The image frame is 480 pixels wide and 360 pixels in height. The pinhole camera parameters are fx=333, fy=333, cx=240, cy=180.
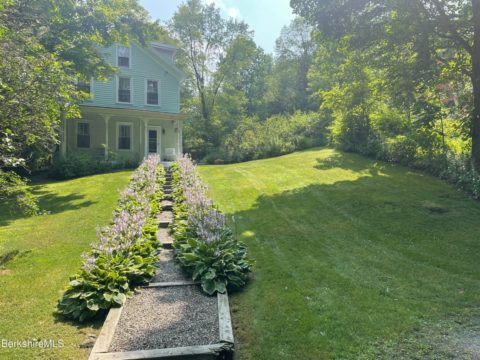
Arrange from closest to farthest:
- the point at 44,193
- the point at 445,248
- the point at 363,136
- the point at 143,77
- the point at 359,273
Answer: the point at 359,273 < the point at 445,248 < the point at 44,193 < the point at 363,136 < the point at 143,77

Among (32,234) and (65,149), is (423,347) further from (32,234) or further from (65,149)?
(65,149)

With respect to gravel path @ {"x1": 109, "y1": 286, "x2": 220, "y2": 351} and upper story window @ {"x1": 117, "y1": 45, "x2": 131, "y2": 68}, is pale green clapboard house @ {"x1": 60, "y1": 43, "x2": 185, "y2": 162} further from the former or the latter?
gravel path @ {"x1": 109, "y1": 286, "x2": 220, "y2": 351}

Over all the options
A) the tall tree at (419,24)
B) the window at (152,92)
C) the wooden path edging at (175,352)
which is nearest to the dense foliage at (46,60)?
the wooden path edging at (175,352)

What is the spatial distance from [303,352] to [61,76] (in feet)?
26.9

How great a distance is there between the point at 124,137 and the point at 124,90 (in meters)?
2.96

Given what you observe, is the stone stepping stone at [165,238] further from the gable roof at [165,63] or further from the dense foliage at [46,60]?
the gable roof at [165,63]

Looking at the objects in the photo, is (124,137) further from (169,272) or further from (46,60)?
(169,272)

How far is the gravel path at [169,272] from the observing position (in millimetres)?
5336

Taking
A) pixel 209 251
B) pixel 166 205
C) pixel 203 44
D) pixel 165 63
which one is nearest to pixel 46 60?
pixel 166 205

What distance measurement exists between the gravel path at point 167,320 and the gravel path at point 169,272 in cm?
34

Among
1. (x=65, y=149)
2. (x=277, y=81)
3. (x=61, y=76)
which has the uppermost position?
(x=277, y=81)

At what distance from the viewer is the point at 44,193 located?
39.3 feet

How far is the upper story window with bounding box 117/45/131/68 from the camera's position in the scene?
21.0 metres

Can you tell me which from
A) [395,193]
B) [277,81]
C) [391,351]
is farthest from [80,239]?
[277,81]
